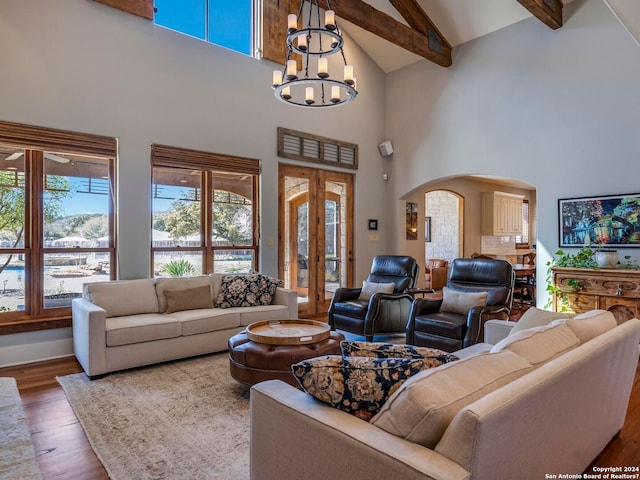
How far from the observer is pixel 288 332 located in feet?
10.9

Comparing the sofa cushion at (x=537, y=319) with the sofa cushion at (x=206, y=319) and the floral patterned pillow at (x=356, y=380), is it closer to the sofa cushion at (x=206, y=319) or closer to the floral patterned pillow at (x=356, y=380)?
the floral patterned pillow at (x=356, y=380)

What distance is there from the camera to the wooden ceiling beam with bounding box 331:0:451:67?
17.0ft

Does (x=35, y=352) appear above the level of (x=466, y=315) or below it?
below

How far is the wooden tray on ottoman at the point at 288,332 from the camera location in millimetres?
3051

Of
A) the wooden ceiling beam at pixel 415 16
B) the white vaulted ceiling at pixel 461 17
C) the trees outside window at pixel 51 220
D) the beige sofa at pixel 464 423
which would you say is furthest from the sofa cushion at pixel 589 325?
the wooden ceiling beam at pixel 415 16

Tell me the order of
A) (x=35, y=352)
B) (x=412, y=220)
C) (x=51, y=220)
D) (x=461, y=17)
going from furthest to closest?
(x=412, y=220) < (x=461, y=17) < (x=51, y=220) < (x=35, y=352)

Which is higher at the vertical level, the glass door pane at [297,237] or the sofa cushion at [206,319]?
the glass door pane at [297,237]

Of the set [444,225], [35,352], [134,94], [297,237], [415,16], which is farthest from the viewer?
[444,225]

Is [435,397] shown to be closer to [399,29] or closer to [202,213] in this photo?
[202,213]

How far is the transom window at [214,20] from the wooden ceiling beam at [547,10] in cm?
355

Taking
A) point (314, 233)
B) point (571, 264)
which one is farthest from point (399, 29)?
point (571, 264)

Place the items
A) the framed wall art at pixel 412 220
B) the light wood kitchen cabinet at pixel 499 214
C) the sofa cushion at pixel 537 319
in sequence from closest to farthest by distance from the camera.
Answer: the sofa cushion at pixel 537 319, the framed wall art at pixel 412 220, the light wood kitchen cabinet at pixel 499 214

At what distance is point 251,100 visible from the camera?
5641 millimetres

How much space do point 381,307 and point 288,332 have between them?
5.23ft
